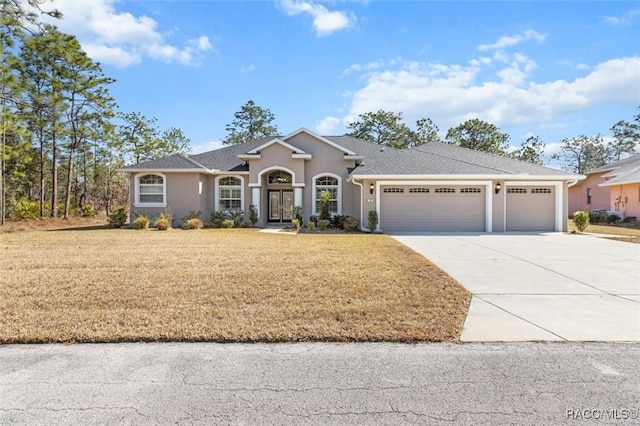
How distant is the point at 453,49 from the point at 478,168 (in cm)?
652

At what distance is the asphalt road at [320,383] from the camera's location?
2732 millimetres

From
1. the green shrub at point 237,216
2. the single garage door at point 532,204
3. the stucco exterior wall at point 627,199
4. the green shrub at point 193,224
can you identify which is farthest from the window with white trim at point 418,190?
the stucco exterior wall at point 627,199

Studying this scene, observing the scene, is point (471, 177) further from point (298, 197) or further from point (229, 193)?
point (229, 193)

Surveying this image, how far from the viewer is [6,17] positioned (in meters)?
9.84

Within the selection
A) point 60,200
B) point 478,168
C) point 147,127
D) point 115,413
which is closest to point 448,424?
point 115,413

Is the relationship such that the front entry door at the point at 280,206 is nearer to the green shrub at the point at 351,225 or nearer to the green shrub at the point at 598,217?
the green shrub at the point at 351,225

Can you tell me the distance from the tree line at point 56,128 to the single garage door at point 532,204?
722 inches

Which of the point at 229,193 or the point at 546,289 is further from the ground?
the point at 229,193

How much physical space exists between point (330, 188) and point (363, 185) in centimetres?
272

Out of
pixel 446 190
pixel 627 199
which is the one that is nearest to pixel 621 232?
pixel 446 190

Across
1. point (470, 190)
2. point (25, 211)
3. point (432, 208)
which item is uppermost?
point (470, 190)

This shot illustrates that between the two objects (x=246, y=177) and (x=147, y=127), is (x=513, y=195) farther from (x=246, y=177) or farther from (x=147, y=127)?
(x=147, y=127)

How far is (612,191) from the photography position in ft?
87.5

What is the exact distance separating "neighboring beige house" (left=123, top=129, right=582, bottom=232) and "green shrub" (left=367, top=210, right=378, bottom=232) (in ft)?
1.85
